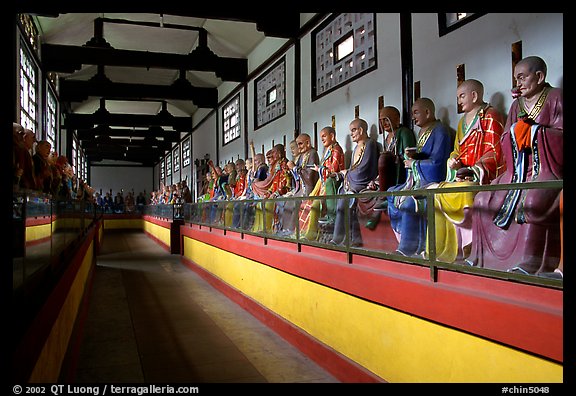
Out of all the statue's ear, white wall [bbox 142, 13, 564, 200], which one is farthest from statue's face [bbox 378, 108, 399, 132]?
the statue's ear

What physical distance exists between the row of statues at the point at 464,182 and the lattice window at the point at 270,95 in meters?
3.38

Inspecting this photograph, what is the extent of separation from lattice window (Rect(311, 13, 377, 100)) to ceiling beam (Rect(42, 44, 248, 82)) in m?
4.20

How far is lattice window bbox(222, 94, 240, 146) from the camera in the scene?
41.6 ft

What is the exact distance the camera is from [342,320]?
3738 mm

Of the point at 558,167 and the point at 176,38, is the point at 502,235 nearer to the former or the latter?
the point at 558,167

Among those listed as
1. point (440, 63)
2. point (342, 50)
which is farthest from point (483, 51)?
point (342, 50)

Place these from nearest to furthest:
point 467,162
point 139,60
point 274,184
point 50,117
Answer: point 467,162
point 274,184
point 139,60
point 50,117

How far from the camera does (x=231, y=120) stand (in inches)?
526

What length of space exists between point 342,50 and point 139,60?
600 cm

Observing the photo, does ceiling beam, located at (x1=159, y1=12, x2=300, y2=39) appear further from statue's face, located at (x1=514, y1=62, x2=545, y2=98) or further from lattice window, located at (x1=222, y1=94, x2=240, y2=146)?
statue's face, located at (x1=514, y1=62, x2=545, y2=98)

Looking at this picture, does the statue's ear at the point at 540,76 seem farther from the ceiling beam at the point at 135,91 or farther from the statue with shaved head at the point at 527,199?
the ceiling beam at the point at 135,91

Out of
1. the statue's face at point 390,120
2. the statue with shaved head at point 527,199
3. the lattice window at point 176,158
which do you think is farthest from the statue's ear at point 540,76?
the lattice window at point 176,158

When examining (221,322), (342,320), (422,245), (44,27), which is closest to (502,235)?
(422,245)

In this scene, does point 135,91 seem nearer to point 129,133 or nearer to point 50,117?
point 50,117
